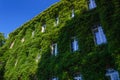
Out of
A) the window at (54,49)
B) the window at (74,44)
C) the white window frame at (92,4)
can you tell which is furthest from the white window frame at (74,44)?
the white window frame at (92,4)

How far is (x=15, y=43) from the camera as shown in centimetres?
2384

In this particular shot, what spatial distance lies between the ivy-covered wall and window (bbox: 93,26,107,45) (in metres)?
0.35

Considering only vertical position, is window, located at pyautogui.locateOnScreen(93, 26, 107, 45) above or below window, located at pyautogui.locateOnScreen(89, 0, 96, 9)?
below

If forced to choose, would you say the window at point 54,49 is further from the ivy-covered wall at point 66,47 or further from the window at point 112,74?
the window at point 112,74

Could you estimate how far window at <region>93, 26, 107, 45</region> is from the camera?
1295cm

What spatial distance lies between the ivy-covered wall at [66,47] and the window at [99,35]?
13.7 inches

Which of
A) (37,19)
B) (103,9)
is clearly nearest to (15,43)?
(37,19)

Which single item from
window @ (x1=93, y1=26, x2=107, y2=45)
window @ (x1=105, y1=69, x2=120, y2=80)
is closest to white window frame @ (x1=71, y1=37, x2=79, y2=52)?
window @ (x1=93, y1=26, x2=107, y2=45)

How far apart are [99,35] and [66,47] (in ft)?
10.3

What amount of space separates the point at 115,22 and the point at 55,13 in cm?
1033

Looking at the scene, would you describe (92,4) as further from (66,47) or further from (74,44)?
(66,47)

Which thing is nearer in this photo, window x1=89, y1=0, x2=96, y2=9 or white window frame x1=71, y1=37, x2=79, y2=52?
white window frame x1=71, y1=37, x2=79, y2=52

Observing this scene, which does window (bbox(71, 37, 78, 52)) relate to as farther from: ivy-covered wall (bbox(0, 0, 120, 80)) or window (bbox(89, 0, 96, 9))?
window (bbox(89, 0, 96, 9))

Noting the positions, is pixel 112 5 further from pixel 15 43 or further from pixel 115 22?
pixel 15 43
